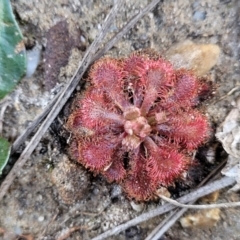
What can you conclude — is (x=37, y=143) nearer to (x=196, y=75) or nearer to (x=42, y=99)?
(x=42, y=99)

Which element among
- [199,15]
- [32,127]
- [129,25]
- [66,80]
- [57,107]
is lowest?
[32,127]

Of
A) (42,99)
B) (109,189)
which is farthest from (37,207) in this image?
(42,99)

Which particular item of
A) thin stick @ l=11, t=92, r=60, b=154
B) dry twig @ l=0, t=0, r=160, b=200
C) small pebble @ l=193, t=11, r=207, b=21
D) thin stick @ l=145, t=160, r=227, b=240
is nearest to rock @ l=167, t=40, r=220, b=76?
small pebble @ l=193, t=11, r=207, b=21

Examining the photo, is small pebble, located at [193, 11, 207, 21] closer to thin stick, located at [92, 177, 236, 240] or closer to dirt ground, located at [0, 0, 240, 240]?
dirt ground, located at [0, 0, 240, 240]

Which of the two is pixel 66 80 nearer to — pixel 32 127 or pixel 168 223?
pixel 32 127

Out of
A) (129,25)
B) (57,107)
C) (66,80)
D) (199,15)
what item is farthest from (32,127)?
(199,15)

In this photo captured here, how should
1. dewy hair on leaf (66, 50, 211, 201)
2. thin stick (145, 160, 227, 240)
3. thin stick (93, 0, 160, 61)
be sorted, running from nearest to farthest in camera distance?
1. dewy hair on leaf (66, 50, 211, 201)
2. thin stick (145, 160, 227, 240)
3. thin stick (93, 0, 160, 61)
